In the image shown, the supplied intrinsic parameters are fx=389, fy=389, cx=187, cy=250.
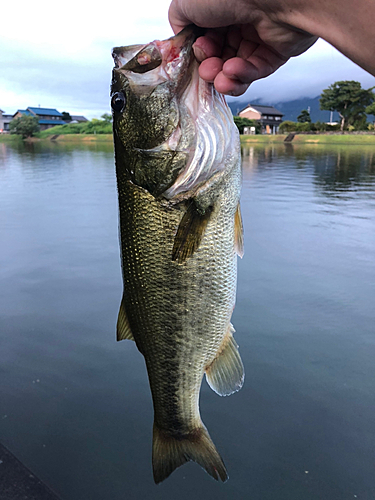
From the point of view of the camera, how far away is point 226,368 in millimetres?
1949

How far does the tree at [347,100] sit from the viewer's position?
56906mm

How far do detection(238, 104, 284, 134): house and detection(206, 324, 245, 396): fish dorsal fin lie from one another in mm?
85355

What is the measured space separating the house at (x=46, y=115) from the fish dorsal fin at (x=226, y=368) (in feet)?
342

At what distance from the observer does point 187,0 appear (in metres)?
1.45

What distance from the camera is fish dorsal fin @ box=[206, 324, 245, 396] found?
1.93 meters

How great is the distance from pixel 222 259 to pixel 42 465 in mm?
2066

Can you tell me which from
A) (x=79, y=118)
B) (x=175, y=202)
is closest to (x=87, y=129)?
(x=79, y=118)

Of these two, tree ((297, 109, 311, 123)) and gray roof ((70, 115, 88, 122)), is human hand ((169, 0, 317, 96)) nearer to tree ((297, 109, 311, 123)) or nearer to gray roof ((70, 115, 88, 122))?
tree ((297, 109, 311, 123))

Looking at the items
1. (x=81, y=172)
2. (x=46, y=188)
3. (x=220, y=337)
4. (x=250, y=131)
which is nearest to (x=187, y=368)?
(x=220, y=337)

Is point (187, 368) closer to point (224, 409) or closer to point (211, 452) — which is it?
point (211, 452)

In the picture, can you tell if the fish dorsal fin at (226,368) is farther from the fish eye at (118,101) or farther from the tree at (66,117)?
the tree at (66,117)

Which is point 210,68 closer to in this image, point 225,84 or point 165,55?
point 225,84

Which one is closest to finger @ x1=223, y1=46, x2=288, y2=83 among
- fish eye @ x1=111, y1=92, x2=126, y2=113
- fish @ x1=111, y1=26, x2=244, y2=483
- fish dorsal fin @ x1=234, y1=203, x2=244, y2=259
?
fish @ x1=111, y1=26, x2=244, y2=483

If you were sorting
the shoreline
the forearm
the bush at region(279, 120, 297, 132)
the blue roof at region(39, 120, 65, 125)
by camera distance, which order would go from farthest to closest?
the blue roof at region(39, 120, 65, 125)
the bush at region(279, 120, 297, 132)
the shoreline
the forearm
